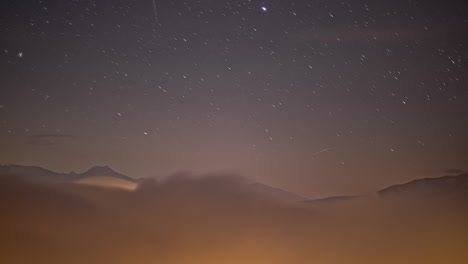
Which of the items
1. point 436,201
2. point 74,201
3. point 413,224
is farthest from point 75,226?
point 436,201

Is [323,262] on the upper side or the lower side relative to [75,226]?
lower

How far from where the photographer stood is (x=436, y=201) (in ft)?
11.1

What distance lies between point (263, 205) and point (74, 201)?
1.48 m

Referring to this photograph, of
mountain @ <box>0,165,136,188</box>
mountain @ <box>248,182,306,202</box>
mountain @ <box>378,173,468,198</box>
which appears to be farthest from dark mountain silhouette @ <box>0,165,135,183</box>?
mountain @ <box>378,173,468,198</box>

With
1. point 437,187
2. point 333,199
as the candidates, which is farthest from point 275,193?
point 437,187

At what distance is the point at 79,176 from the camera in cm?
332

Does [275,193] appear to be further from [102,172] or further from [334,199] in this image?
[102,172]

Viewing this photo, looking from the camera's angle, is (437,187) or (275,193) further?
(437,187)

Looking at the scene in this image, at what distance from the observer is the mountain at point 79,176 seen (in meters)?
3.23

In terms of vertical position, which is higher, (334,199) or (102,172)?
(102,172)

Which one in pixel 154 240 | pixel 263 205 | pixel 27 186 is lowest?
pixel 154 240

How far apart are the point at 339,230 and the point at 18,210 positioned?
2532 mm

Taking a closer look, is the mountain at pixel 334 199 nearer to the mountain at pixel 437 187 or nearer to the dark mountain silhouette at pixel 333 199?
the dark mountain silhouette at pixel 333 199

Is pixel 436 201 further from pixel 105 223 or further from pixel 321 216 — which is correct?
pixel 105 223
